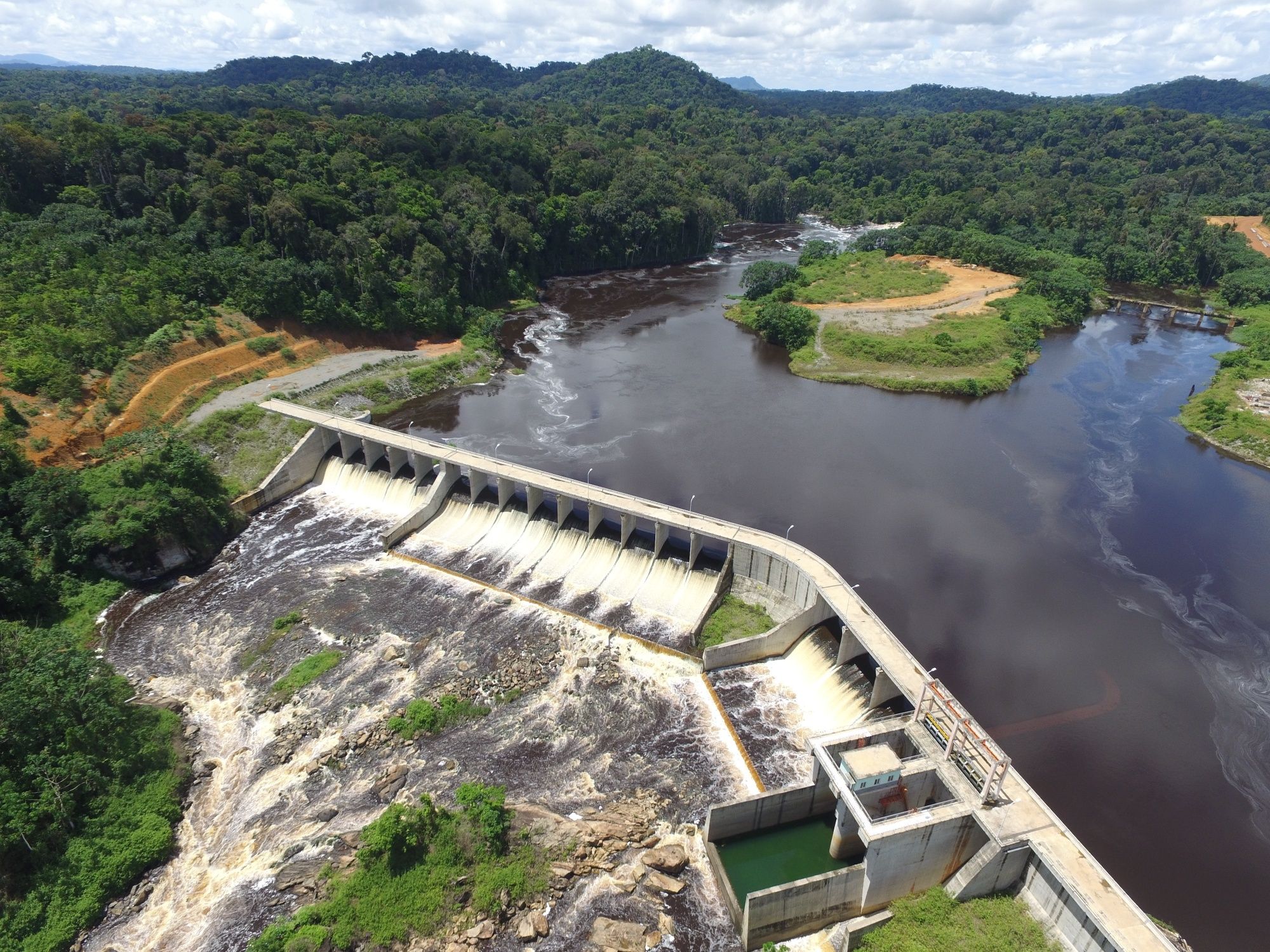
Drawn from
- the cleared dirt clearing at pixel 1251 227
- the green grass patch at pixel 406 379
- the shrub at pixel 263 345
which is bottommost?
the green grass patch at pixel 406 379

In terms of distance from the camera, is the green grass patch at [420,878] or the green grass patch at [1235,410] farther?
the green grass patch at [1235,410]

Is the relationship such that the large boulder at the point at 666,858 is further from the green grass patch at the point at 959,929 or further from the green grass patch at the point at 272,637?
the green grass patch at the point at 272,637

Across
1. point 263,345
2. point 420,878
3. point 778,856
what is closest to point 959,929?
point 778,856

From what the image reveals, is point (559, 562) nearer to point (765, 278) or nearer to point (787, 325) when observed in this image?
Answer: point (787, 325)

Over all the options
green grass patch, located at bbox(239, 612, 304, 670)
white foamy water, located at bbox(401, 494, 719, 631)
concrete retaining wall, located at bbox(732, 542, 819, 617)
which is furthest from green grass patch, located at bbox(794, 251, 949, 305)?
green grass patch, located at bbox(239, 612, 304, 670)

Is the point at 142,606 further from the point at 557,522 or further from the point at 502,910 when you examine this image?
the point at 502,910

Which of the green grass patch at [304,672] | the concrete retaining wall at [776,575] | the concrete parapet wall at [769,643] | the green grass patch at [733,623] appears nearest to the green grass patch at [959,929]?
the concrete parapet wall at [769,643]
